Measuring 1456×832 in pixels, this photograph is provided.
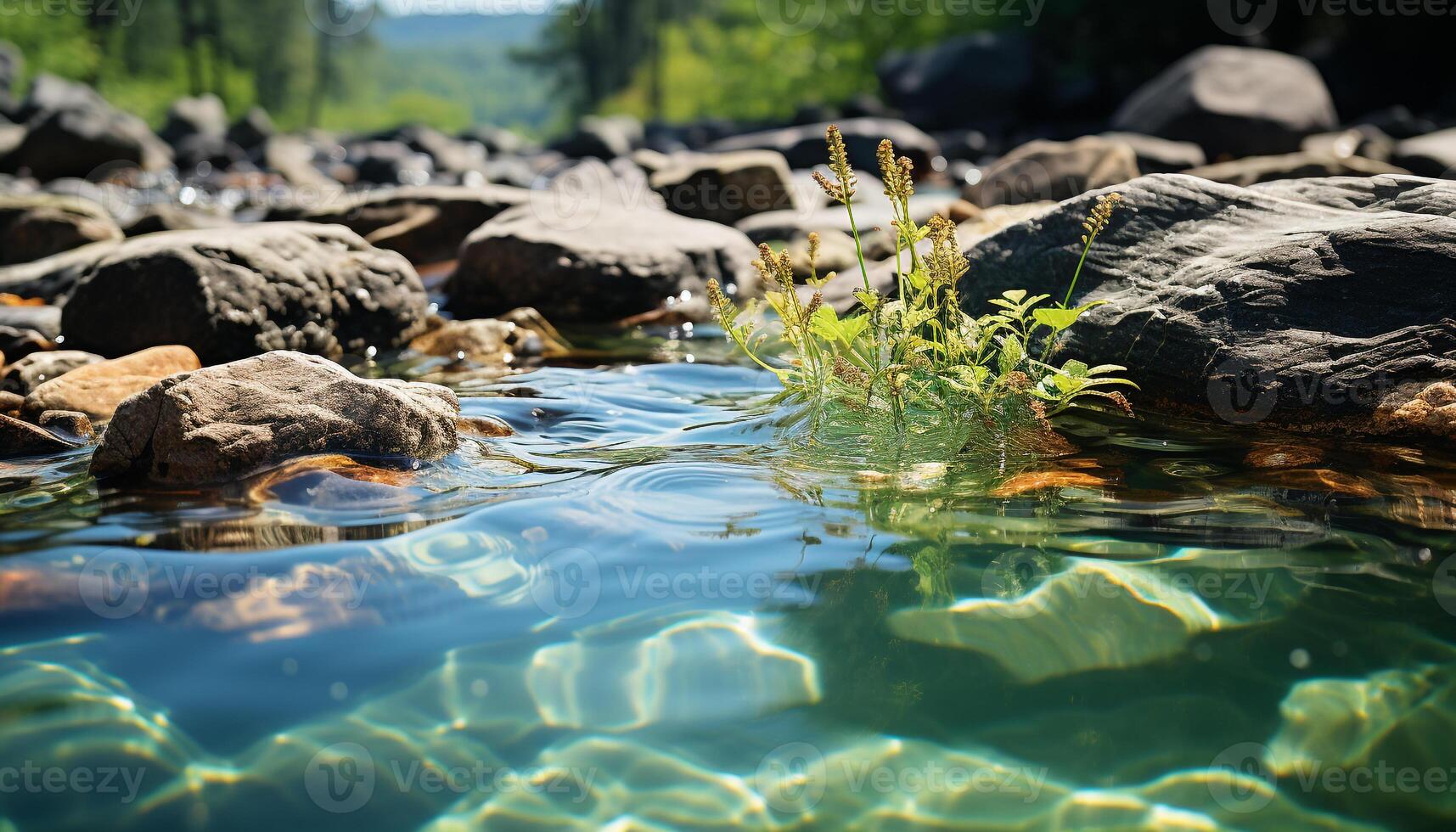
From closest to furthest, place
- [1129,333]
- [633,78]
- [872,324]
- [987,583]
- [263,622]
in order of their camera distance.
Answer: [263,622]
[987,583]
[872,324]
[1129,333]
[633,78]

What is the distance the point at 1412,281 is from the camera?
138 inches

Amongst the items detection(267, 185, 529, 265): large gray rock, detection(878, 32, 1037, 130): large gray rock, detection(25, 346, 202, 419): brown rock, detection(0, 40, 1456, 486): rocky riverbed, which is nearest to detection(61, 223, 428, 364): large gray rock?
detection(0, 40, 1456, 486): rocky riverbed

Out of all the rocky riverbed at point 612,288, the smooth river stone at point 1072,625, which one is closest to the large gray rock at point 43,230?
A: the rocky riverbed at point 612,288

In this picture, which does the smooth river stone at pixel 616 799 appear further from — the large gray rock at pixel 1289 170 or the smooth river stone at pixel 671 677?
the large gray rock at pixel 1289 170

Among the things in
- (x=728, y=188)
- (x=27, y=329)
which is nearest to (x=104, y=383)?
(x=27, y=329)

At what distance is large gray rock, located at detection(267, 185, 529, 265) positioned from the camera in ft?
26.7

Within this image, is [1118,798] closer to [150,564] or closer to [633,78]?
[150,564]

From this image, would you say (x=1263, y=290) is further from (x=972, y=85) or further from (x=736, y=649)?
(x=972, y=85)

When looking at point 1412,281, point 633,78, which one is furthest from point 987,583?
point 633,78

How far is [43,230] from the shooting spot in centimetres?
833

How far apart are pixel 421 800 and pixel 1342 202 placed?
4156 millimetres

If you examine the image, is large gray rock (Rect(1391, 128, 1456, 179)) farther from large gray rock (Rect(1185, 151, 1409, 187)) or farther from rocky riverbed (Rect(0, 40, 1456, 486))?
large gray rock (Rect(1185, 151, 1409, 187))

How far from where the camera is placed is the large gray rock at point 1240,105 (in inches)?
544

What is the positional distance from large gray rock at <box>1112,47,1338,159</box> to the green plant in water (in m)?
12.2
